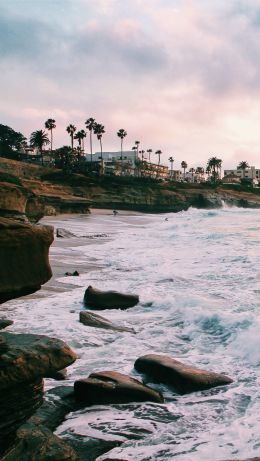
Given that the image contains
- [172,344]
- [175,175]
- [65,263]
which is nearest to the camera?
[172,344]

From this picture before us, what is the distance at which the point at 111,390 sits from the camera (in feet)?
19.6

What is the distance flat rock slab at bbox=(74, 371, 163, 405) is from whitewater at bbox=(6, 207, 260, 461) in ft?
0.39

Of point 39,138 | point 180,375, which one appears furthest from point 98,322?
point 39,138

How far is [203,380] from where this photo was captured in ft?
21.7

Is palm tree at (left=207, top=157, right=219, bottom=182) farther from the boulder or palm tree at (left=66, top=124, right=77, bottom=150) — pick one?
the boulder

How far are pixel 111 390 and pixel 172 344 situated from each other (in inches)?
112

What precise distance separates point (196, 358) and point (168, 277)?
25.1 feet

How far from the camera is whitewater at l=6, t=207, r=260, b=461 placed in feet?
17.0

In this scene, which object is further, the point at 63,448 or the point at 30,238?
the point at 30,238

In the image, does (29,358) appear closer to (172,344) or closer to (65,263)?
(172,344)

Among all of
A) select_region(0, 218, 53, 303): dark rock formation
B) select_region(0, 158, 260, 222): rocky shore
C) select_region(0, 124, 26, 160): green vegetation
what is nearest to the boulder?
select_region(0, 218, 53, 303): dark rock formation

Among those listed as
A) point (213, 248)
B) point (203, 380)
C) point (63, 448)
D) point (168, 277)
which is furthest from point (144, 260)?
point (63, 448)

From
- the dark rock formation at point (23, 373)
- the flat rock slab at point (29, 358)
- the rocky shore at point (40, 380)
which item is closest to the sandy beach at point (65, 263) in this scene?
the rocky shore at point (40, 380)

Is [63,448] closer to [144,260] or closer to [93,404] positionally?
[93,404]
